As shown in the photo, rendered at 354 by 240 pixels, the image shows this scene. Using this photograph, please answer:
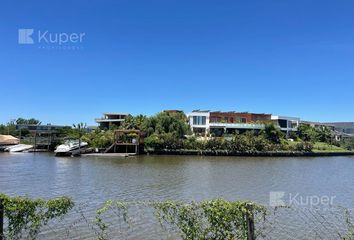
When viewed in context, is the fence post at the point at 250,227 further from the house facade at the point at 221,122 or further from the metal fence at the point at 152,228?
the house facade at the point at 221,122

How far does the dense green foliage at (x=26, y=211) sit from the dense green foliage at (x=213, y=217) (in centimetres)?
206

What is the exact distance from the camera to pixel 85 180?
95.8 feet

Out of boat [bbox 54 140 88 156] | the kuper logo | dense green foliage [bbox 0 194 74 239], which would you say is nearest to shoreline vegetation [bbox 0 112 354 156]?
boat [bbox 54 140 88 156]

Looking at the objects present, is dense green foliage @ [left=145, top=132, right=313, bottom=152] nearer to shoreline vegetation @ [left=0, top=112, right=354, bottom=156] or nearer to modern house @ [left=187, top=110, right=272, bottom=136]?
shoreline vegetation @ [left=0, top=112, right=354, bottom=156]

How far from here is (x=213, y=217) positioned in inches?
276

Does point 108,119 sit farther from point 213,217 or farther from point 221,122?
point 213,217

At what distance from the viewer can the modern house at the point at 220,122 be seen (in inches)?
3339

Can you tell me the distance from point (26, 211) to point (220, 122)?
80767 millimetres

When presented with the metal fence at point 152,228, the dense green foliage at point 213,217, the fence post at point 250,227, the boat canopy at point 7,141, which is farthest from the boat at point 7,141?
the fence post at point 250,227

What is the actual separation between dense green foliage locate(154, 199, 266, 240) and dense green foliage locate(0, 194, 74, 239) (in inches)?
81.0

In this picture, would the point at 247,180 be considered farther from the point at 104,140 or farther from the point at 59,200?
the point at 104,140

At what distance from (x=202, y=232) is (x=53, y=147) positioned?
2762 inches

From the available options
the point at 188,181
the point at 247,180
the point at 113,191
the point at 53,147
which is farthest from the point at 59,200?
the point at 53,147

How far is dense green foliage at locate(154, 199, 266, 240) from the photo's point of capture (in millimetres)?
6902
